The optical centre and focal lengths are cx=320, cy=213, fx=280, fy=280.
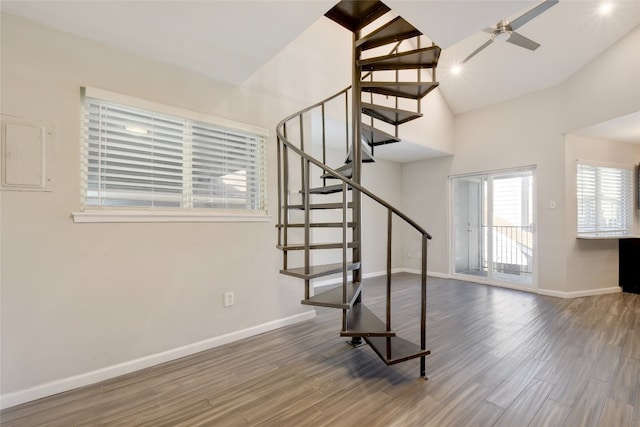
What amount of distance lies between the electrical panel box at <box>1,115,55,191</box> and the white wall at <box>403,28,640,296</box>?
5527 mm

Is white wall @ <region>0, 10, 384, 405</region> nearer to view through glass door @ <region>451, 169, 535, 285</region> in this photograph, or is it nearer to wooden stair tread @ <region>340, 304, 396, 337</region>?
wooden stair tread @ <region>340, 304, 396, 337</region>

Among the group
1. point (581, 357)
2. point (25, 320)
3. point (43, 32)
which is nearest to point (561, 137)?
point (581, 357)

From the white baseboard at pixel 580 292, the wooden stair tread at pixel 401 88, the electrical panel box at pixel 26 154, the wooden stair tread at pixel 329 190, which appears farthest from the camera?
the white baseboard at pixel 580 292

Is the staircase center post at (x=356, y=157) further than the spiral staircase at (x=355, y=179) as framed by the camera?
Yes

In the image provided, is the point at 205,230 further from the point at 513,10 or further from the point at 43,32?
the point at 513,10

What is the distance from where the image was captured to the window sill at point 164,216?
1.97m

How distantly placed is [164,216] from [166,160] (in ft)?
1.54

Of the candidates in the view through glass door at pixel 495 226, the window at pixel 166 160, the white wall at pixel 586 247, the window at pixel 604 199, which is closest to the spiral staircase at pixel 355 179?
the window at pixel 166 160

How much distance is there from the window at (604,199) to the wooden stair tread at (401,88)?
3.17 m

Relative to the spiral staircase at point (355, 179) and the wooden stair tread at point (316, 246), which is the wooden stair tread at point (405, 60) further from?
the wooden stair tread at point (316, 246)

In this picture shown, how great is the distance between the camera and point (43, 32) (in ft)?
6.05

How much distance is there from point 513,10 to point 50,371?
148 inches

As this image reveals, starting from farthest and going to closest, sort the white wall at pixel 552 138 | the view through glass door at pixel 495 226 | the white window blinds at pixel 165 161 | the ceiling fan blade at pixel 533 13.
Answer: the view through glass door at pixel 495 226
the white wall at pixel 552 138
the ceiling fan blade at pixel 533 13
the white window blinds at pixel 165 161

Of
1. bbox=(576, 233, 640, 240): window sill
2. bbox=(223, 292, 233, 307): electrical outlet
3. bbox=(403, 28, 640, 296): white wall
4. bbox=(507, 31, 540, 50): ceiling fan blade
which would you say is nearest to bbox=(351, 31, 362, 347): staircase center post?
bbox=(223, 292, 233, 307): electrical outlet
